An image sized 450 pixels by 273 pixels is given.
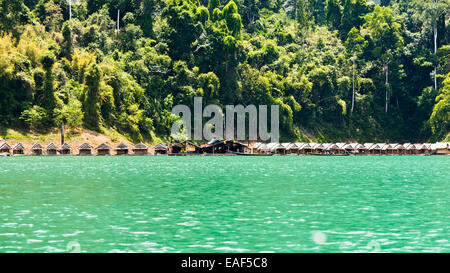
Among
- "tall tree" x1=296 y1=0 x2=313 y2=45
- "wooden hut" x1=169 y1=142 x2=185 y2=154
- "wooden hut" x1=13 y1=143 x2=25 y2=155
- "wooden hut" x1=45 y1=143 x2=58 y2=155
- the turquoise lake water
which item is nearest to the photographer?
the turquoise lake water

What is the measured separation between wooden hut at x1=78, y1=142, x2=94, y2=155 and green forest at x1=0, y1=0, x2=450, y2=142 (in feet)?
15.0

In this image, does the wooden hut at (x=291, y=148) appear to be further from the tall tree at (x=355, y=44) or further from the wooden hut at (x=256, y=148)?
the tall tree at (x=355, y=44)

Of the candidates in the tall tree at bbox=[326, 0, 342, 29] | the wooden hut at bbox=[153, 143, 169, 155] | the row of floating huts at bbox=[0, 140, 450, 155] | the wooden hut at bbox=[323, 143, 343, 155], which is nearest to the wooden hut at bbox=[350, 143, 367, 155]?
the row of floating huts at bbox=[0, 140, 450, 155]

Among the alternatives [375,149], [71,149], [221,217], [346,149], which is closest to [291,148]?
[346,149]

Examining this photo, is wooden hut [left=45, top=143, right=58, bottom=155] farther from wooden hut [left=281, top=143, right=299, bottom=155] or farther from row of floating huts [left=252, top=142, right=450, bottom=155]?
wooden hut [left=281, top=143, right=299, bottom=155]

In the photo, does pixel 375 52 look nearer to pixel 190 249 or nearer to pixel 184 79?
pixel 184 79

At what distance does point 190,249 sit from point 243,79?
10447cm

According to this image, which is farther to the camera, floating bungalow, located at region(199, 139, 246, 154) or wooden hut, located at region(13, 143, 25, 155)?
floating bungalow, located at region(199, 139, 246, 154)

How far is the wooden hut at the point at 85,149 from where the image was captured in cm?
9169

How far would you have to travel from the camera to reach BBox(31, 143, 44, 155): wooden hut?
87906 millimetres

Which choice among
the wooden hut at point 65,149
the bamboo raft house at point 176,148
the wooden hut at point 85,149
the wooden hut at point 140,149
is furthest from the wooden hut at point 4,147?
the bamboo raft house at point 176,148

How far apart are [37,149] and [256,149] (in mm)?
41682

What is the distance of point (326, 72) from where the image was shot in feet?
413

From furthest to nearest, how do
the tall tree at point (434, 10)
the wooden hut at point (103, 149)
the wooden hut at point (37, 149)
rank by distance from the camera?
the tall tree at point (434, 10), the wooden hut at point (103, 149), the wooden hut at point (37, 149)
